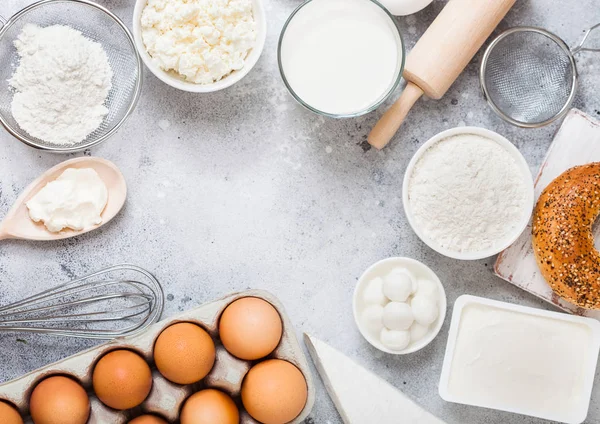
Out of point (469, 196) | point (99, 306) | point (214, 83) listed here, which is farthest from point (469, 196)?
point (99, 306)

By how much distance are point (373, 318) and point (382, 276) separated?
3.4 inches

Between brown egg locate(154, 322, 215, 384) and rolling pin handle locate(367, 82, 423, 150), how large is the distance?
1.57 ft

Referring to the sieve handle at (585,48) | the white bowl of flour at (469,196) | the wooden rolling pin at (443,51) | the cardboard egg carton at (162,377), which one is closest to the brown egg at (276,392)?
the cardboard egg carton at (162,377)

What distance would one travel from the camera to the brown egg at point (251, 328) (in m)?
1.06

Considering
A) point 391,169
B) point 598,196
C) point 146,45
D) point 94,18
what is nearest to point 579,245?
point 598,196

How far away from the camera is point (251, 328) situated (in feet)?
3.48

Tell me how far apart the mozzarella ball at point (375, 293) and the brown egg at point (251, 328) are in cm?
23

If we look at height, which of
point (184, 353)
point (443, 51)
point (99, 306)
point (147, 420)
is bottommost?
point (99, 306)

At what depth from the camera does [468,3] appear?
1.22 m

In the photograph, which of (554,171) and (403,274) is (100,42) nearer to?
(403,274)

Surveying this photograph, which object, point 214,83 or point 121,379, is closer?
point 121,379

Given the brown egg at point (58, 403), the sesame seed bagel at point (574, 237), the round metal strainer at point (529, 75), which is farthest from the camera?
the round metal strainer at point (529, 75)

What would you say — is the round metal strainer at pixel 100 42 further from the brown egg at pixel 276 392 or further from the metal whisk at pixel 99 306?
the brown egg at pixel 276 392

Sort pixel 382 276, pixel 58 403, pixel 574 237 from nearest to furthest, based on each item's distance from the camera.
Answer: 1. pixel 58 403
2. pixel 574 237
3. pixel 382 276
